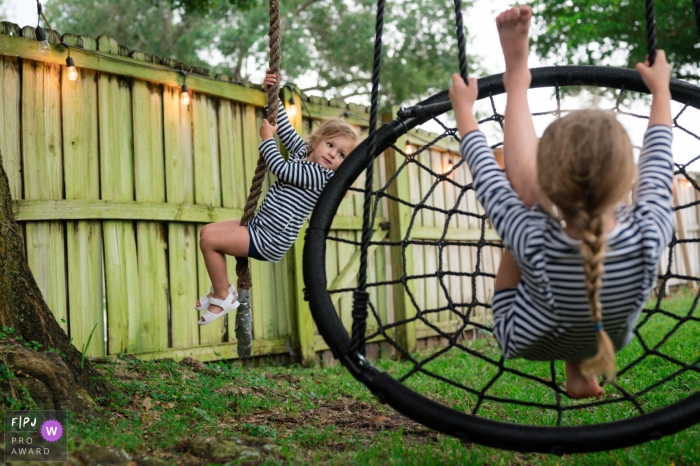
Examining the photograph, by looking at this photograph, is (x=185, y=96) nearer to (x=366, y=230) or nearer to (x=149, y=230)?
(x=149, y=230)

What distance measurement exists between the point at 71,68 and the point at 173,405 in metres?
2.04

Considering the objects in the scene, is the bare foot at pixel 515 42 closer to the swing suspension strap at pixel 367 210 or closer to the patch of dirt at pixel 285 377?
the swing suspension strap at pixel 367 210

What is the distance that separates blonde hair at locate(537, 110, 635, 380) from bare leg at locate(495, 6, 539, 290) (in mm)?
118

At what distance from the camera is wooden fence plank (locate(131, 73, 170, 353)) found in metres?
3.97

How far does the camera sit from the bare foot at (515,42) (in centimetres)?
180

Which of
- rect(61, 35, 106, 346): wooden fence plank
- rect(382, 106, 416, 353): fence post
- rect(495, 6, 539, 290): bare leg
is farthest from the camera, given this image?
rect(382, 106, 416, 353): fence post

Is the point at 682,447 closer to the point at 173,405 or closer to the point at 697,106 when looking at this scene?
the point at 697,106

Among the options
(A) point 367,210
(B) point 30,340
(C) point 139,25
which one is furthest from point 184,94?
(C) point 139,25

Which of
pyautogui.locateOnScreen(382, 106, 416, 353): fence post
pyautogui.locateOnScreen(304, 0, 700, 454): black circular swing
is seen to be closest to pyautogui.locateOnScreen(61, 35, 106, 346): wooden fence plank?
pyautogui.locateOnScreen(304, 0, 700, 454): black circular swing

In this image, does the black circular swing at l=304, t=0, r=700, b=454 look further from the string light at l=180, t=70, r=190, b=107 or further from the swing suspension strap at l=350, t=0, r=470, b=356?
the string light at l=180, t=70, r=190, b=107

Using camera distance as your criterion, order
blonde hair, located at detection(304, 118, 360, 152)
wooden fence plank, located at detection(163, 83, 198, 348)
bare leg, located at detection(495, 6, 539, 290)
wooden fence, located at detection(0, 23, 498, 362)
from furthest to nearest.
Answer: wooden fence plank, located at detection(163, 83, 198, 348)
wooden fence, located at detection(0, 23, 498, 362)
blonde hair, located at detection(304, 118, 360, 152)
bare leg, located at detection(495, 6, 539, 290)

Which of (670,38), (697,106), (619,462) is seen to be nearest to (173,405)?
(619,462)

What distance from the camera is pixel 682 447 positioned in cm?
226

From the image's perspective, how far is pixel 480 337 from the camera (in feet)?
22.7
